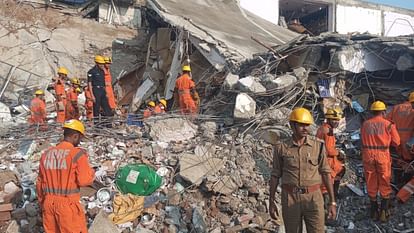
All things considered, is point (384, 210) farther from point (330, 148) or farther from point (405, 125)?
point (405, 125)

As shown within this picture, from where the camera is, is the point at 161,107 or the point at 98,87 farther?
the point at 161,107

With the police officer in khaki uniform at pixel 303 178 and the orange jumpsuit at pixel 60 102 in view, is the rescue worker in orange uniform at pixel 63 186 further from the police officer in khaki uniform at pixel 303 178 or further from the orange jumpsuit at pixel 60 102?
the orange jumpsuit at pixel 60 102

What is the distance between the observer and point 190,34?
9.91 metres

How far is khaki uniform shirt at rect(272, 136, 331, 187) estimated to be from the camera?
385 centimetres

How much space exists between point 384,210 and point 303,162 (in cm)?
207

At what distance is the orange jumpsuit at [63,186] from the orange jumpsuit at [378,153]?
3301 millimetres

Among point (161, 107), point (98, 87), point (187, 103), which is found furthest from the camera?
point (161, 107)

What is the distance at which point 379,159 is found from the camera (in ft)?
17.4

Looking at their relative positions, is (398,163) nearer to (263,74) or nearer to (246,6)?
(263,74)

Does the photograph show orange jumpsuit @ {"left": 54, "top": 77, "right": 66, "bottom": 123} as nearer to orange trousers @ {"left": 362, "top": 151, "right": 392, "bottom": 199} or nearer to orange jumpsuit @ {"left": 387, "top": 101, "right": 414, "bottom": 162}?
orange trousers @ {"left": 362, "top": 151, "right": 392, "bottom": 199}

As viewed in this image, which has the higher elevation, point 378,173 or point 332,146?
point 332,146

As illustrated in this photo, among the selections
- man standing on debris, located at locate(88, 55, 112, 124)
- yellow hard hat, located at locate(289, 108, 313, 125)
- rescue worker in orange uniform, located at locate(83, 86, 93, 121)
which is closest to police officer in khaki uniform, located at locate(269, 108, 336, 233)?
yellow hard hat, located at locate(289, 108, 313, 125)

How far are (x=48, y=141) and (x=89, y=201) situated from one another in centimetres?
197

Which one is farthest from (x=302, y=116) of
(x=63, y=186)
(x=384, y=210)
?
(x=384, y=210)
